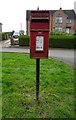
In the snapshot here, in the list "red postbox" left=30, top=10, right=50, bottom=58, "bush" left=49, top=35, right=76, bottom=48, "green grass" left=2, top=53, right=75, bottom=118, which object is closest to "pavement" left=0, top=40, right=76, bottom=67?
"bush" left=49, top=35, right=76, bottom=48

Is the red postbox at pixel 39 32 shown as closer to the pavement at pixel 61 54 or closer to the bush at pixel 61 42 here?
the pavement at pixel 61 54

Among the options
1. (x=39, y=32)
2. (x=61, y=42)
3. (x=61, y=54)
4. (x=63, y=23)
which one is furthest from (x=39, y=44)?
(x=63, y=23)

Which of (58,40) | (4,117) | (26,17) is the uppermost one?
(26,17)

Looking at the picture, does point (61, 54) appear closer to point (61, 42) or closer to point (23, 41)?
point (61, 42)

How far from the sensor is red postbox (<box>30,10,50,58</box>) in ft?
15.6

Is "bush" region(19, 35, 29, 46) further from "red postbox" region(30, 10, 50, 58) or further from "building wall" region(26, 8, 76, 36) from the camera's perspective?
"building wall" region(26, 8, 76, 36)

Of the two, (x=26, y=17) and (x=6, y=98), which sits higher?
(x=26, y=17)

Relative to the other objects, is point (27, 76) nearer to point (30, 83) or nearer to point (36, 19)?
point (30, 83)

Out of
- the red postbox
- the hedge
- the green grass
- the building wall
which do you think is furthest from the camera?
the building wall

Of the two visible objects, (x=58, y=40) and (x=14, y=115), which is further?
(x=58, y=40)

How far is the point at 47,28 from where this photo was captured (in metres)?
4.82

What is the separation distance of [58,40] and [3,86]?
59.4 ft

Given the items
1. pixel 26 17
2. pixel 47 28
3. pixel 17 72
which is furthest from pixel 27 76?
pixel 26 17

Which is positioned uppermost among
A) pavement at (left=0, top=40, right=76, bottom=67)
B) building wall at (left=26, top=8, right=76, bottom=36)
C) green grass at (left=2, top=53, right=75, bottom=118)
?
building wall at (left=26, top=8, right=76, bottom=36)
